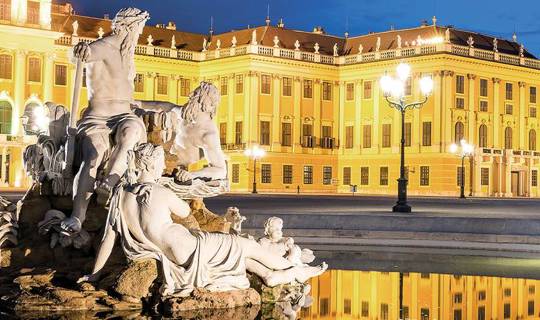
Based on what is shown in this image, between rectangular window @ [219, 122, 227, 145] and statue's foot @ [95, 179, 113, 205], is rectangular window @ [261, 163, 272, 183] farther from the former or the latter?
statue's foot @ [95, 179, 113, 205]

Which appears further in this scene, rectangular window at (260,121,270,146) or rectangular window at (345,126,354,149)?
rectangular window at (345,126,354,149)

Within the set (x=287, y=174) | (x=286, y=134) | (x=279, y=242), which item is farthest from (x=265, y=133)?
(x=279, y=242)

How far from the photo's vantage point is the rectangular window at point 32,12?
63.0 meters

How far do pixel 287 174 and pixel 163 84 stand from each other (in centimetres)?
1193

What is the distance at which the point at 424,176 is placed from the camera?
65.9 meters

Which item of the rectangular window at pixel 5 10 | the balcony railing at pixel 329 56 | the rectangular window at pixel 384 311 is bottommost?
the rectangular window at pixel 384 311

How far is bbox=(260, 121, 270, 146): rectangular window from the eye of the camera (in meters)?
69.1

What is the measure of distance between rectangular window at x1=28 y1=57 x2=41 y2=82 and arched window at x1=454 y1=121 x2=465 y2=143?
98.3ft

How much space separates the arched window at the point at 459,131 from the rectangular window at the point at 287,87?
13.0m

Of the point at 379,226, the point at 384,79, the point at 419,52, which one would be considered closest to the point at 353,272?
the point at 379,226

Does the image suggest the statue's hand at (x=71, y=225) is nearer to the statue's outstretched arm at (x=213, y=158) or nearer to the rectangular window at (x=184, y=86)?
the statue's outstretched arm at (x=213, y=158)

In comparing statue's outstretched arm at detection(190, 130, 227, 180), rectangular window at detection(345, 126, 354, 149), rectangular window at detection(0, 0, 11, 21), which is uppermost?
rectangular window at detection(0, 0, 11, 21)

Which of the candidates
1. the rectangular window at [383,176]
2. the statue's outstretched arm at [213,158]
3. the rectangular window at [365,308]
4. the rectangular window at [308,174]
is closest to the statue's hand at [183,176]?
the statue's outstretched arm at [213,158]

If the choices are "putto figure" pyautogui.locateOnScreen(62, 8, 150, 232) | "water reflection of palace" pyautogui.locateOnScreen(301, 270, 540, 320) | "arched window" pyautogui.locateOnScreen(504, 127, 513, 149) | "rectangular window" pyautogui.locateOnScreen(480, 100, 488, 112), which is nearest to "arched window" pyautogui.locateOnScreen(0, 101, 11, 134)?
"rectangular window" pyautogui.locateOnScreen(480, 100, 488, 112)
